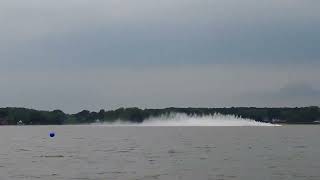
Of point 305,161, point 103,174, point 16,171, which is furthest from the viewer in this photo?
point 305,161

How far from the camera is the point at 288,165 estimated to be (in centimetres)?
5591

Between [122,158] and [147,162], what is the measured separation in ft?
20.1

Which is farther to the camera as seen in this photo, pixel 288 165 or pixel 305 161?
pixel 305 161

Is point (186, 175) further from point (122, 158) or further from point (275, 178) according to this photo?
point (122, 158)

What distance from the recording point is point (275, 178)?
45969 millimetres

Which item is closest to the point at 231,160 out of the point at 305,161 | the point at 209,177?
the point at 305,161

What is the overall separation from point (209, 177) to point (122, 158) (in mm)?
20480

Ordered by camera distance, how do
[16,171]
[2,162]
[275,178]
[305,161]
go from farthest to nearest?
[2,162], [305,161], [16,171], [275,178]

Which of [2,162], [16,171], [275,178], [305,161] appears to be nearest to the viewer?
[275,178]

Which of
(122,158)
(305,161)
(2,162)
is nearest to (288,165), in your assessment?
(305,161)

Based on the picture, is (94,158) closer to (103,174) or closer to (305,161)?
(103,174)

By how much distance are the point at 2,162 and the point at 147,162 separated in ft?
50.8

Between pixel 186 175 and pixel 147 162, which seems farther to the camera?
pixel 147 162

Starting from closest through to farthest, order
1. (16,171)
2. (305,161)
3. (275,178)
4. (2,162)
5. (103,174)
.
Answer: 1. (275,178)
2. (103,174)
3. (16,171)
4. (305,161)
5. (2,162)
